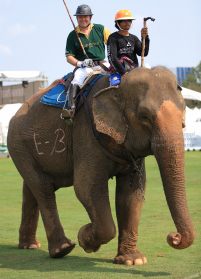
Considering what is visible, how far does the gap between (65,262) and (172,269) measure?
57.1 inches

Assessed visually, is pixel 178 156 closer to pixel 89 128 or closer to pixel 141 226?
pixel 89 128

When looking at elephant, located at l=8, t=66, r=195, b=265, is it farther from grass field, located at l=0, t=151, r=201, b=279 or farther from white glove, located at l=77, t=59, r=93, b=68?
white glove, located at l=77, t=59, r=93, b=68

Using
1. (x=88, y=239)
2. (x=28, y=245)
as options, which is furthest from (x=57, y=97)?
(x=28, y=245)

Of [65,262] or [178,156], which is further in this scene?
[65,262]

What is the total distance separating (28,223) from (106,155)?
226 cm

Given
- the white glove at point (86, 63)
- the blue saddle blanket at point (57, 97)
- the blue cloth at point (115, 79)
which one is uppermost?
the white glove at point (86, 63)

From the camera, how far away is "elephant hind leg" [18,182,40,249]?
8000 millimetres

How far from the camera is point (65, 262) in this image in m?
6.88

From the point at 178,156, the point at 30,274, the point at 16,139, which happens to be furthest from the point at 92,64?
the point at 30,274

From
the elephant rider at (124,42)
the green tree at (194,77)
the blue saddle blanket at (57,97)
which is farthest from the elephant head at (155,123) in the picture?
the green tree at (194,77)

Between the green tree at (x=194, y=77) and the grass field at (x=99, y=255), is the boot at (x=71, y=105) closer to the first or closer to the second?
the grass field at (x=99, y=255)

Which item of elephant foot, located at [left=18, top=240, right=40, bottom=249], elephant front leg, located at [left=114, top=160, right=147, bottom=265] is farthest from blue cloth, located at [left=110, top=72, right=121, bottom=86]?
elephant foot, located at [left=18, top=240, right=40, bottom=249]

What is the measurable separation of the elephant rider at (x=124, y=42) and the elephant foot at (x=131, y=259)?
7.29 feet

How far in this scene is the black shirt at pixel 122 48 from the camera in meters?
6.58
